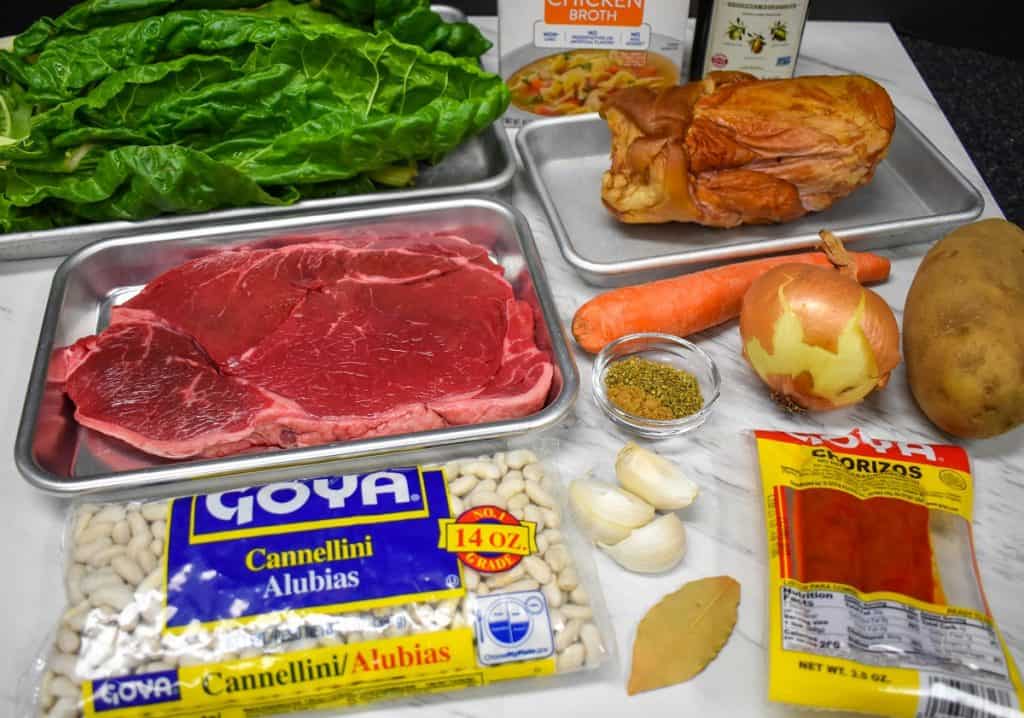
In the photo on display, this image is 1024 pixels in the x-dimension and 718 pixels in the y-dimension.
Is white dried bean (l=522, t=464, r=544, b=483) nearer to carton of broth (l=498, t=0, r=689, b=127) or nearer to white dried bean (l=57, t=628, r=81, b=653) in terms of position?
white dried bean (l=57, t=628, r=81, b=653)

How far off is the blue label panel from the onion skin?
19.0 inches

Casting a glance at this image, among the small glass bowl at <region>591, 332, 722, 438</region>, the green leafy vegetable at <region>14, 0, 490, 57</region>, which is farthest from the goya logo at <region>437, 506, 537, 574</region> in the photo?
the green leafy vegetable at <region>14, 0, 490, 57</region>

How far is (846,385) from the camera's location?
1139 millimetres

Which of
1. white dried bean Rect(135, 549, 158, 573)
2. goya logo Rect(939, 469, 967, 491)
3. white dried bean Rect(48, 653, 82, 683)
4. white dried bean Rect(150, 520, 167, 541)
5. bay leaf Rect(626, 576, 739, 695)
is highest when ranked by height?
white dried bean Rect(150, 520, 167, 541)

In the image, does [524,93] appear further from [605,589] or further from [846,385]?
[605,589]

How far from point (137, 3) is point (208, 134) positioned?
27 cm

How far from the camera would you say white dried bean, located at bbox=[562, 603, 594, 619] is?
0.96 meters

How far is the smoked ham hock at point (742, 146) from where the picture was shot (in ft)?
4.33

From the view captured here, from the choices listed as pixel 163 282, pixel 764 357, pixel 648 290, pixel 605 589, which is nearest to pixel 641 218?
pixel 648 290

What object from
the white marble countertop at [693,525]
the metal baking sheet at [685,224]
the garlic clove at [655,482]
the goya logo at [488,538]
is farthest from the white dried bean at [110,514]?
the metal baking sheet at [685,224]

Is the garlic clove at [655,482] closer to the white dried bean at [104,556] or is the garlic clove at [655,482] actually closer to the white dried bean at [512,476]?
the white dried bean at [512,476]

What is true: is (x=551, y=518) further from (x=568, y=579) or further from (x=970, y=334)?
(x=970, y=334)

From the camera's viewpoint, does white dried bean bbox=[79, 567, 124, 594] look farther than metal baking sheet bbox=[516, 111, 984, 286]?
No

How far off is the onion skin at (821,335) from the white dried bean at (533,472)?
350 millimetres
